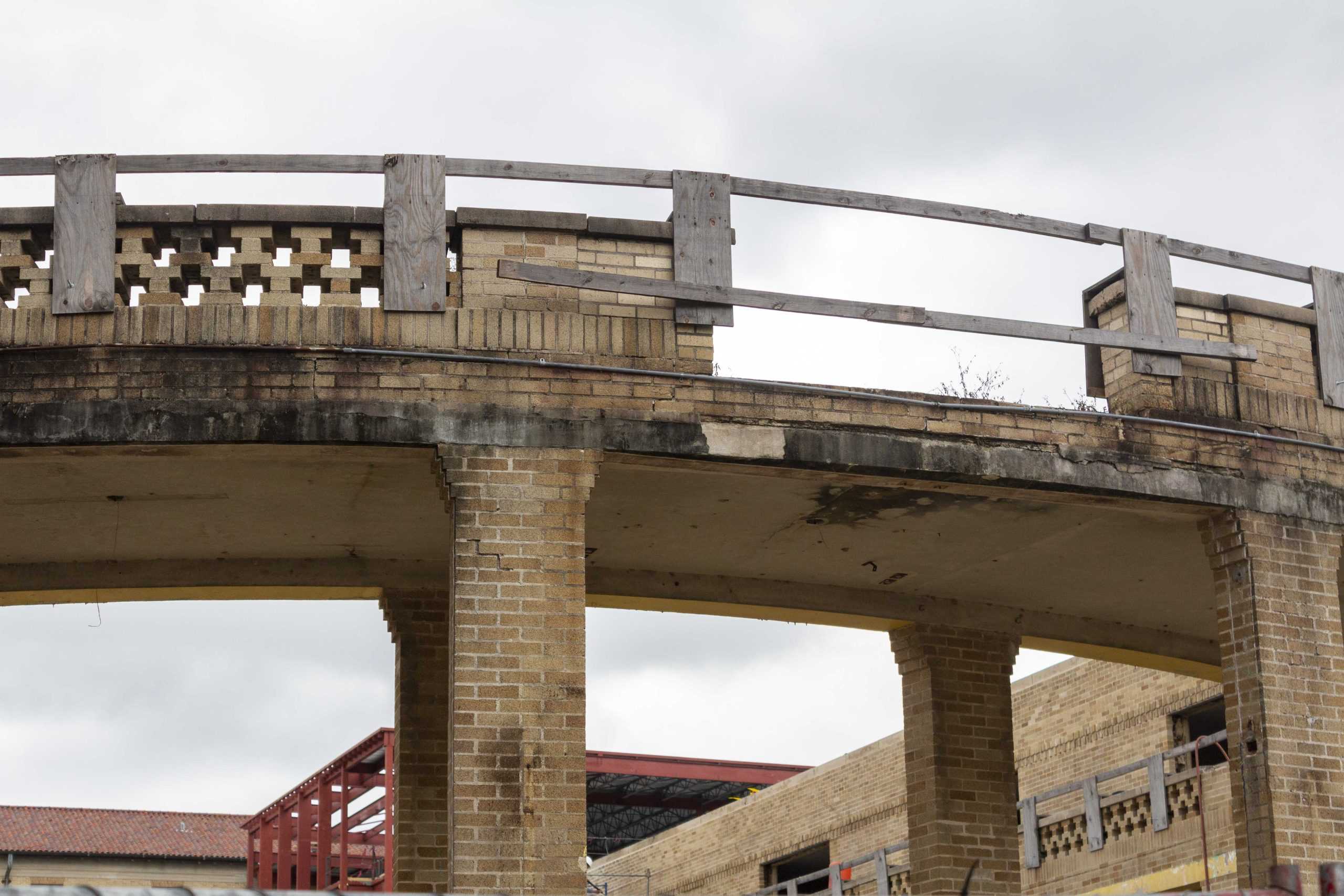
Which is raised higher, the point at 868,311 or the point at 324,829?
the point at 868,311

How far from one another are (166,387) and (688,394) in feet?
11.5

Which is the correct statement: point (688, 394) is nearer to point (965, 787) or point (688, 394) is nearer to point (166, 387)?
point (166, 387)

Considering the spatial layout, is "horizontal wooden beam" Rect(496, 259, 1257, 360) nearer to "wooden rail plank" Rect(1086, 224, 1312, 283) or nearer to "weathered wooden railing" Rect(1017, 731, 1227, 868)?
"wooden rail plank" Rect(1086, 224, 1312, 283)

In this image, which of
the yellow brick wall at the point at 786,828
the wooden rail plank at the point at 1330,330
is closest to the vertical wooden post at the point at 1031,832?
the yellow brick wall at the point at 786,828

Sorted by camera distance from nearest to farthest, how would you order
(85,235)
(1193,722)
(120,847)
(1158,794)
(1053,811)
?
(85,235), (1158,794), (1053,811), (1193,722), (120,847)

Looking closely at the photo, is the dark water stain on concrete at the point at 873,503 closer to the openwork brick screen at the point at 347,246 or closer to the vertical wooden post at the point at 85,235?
the openwork brick screen at the point at 347,246

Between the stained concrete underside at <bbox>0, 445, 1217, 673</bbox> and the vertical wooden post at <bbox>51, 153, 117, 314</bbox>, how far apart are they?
1056mm

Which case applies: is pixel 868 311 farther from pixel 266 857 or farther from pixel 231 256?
pixel 266 857

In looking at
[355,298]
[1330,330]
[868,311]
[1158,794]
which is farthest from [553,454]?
[1158,794]

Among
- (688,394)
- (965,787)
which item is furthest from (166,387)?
(965,787)

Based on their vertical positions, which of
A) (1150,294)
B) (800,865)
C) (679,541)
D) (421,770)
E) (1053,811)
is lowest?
(421,770)

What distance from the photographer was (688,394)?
469 inches

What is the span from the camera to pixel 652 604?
15.8m

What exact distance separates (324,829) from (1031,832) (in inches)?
524
